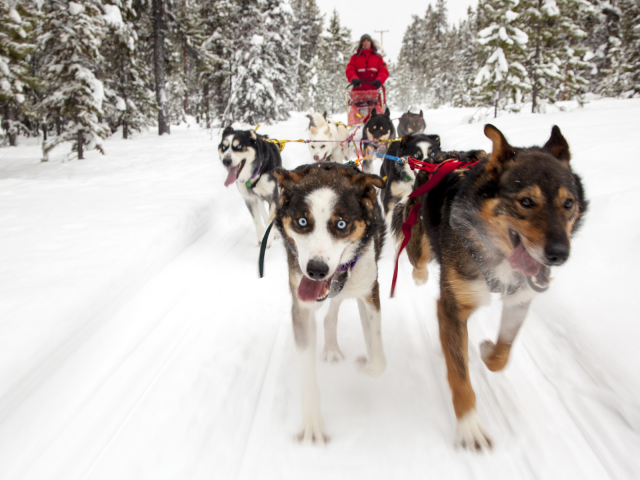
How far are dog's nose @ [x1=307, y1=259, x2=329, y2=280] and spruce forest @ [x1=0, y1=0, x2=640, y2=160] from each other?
932 cm

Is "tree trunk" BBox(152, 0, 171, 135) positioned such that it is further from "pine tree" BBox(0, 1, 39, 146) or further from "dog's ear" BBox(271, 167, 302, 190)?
"dog's ear" BBox(271, 167, 302, 190)

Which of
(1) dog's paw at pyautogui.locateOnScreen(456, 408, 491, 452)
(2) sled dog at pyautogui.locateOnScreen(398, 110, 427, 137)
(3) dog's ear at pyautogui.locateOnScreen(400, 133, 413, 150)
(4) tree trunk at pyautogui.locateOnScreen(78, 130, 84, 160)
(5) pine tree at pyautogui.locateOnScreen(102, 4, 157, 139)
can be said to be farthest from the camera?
(5) pine tree at pyautogui.locateOnScreen(102, 4, 157, 139)

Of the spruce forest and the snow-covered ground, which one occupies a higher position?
the spruce forest

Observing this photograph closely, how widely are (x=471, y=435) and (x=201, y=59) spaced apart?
61.1 feet

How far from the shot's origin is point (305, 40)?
37875mm

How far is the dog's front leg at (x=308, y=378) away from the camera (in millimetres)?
1936

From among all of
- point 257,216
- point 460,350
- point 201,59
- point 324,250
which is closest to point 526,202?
point 460,350

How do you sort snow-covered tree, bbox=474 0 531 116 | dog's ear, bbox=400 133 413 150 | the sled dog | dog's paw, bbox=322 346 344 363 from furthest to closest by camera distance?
snow-covered tree, bbox=474 0 531 116 → the sled dog → dog's ear, bbox=400 133 413 150 → dog's paw, bbox=322 346 344 363

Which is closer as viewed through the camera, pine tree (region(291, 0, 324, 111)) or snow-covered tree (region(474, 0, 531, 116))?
snow-covered tree (region(474, 0, 531, 116))

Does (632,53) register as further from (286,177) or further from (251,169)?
(286,177)

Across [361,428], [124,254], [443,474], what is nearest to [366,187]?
[361,428]

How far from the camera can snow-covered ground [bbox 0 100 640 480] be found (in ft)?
5.85

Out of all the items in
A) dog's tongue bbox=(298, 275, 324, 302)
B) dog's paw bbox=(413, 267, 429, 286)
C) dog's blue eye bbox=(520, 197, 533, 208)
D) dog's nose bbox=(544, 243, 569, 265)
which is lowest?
dog's paw bbox=(413, 267, 429, 286)

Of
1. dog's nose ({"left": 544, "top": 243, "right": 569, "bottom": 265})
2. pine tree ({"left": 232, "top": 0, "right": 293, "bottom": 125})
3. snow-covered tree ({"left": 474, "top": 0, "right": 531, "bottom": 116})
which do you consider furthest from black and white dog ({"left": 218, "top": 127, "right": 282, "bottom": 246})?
pine tree ({"left": 232, "top": 0, "right": 293, "bottom": 125})
